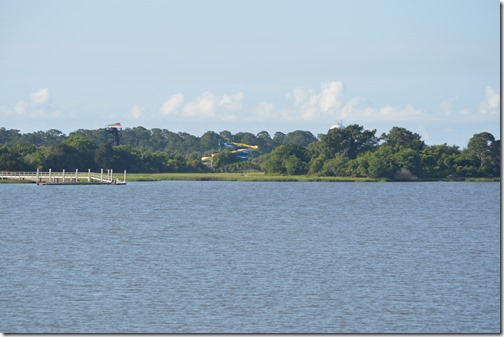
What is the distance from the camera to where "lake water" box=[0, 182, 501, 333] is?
33.6m

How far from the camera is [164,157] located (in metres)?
178

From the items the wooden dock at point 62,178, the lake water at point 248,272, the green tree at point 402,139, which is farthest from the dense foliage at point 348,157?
the lake water at point 248,272

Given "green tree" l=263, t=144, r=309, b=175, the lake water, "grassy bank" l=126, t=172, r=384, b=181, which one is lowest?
the lake water

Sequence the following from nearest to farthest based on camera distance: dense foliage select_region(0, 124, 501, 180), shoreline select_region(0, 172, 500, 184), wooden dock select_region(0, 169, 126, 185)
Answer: wooden dock select_region(0, 169, 126, 185) < dense foliage select_region(0, 124, 501, 180) < shoreline select_region(0, 172, 500, 184)

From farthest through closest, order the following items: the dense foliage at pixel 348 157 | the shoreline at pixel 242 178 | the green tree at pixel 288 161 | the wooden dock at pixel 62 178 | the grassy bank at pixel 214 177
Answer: the green tree at pixel 288 161, the shoreline at pixel 242 178, the grassy bank at pixel 214 177, the dense foliage at pixel 348 157, the wooden dock at pixel 62 178

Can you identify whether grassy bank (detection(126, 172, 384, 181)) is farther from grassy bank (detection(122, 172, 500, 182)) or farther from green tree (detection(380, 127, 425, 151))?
green tree (detection(380, 127, 425, 151))

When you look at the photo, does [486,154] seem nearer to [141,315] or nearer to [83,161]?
[83,161]

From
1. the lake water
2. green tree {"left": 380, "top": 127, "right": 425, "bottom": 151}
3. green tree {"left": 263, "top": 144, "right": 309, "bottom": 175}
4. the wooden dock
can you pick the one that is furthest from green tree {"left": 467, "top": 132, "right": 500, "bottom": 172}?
the lake water

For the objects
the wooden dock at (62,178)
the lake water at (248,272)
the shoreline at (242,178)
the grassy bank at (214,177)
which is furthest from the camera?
the shoreline at (242,178)

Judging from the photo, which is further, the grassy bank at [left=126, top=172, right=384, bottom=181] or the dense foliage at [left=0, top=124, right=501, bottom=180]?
the grassy bank at [left=126, top=172, right=384, bottom=181]

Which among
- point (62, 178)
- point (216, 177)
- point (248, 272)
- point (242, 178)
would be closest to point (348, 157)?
point (242, 178)

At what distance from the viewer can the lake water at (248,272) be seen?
33.6 meters

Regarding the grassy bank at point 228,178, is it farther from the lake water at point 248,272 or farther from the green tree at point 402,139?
the lake water at point 248,272

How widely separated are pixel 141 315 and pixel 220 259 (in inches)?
574
